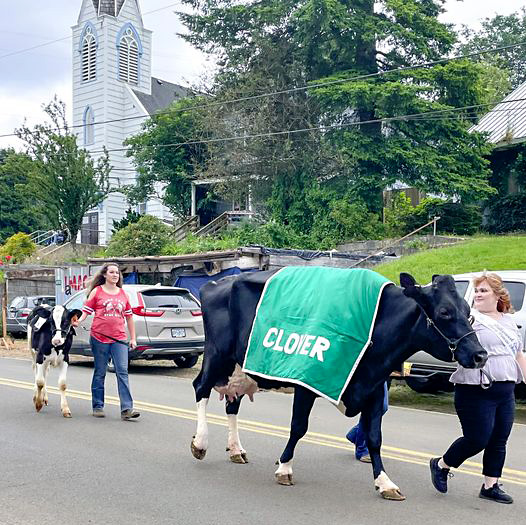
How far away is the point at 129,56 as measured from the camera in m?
49.2

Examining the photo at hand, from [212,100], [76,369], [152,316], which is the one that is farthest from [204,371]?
[212,100]

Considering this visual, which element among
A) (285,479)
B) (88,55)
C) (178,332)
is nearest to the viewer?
(285,479)

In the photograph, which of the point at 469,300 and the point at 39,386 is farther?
the point at 469,300

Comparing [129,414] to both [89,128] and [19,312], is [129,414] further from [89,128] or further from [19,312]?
[89,128]

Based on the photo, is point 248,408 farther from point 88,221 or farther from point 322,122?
point 88,221

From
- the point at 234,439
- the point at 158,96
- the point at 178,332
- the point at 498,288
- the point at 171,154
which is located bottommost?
the point at 234,439

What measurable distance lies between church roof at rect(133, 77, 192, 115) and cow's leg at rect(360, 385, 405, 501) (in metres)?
41.8

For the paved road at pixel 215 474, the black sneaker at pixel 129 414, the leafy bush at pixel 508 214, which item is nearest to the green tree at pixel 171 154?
the leafy bush at pixel 508 214

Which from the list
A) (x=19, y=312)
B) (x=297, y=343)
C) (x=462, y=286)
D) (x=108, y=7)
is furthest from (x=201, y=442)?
(x=108, y=7)

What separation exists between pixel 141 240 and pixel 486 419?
23.8m

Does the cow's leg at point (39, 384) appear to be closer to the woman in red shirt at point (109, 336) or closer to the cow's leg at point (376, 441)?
the woman in red shirt at point (109, 336)

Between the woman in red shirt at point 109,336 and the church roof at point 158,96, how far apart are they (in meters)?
37.7

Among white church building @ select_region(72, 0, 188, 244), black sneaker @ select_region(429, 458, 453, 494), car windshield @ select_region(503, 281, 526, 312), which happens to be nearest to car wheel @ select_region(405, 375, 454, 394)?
car windshield @ select_region(503, 281, 526, 312)

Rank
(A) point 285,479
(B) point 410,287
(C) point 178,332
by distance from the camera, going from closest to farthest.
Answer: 1. (B) point 410,287
2. (A) point 285,479
3. (C) point 178,332
